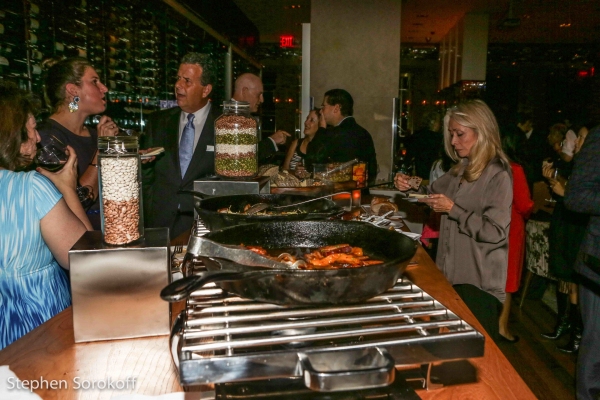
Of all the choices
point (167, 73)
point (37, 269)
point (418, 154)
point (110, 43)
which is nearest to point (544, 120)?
point (418, 154)

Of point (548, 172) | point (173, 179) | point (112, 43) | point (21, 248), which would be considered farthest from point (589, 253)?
point (112, 43)

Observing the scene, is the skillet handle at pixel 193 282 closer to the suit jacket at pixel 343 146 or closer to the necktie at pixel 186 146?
the necktie at pixel 186 146

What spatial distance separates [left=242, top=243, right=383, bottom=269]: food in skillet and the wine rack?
2.67 meters

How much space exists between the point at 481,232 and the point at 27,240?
1.96 meters

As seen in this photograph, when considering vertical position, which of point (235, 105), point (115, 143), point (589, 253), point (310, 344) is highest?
point (235, 105)

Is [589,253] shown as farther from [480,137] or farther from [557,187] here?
[557,187]

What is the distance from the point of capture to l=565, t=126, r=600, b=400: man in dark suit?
2.37 meters

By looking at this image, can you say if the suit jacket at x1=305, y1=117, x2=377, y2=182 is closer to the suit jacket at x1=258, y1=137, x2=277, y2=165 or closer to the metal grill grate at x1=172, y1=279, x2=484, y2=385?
the suit jacket at x1=258, y1=137, x2=277, y2=165

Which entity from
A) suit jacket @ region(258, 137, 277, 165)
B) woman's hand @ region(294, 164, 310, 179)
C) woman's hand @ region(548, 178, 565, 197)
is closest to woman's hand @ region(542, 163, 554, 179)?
woman's hand @ region(548, 178, 565, 197)

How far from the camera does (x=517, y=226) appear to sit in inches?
111

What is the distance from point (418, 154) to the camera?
6.35 metres

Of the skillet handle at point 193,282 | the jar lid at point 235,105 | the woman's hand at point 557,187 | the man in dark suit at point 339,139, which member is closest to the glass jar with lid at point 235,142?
the jar lid at point 235,105

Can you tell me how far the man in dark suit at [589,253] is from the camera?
2369 millimetres

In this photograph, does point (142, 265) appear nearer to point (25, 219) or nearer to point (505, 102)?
point (25, 219)
